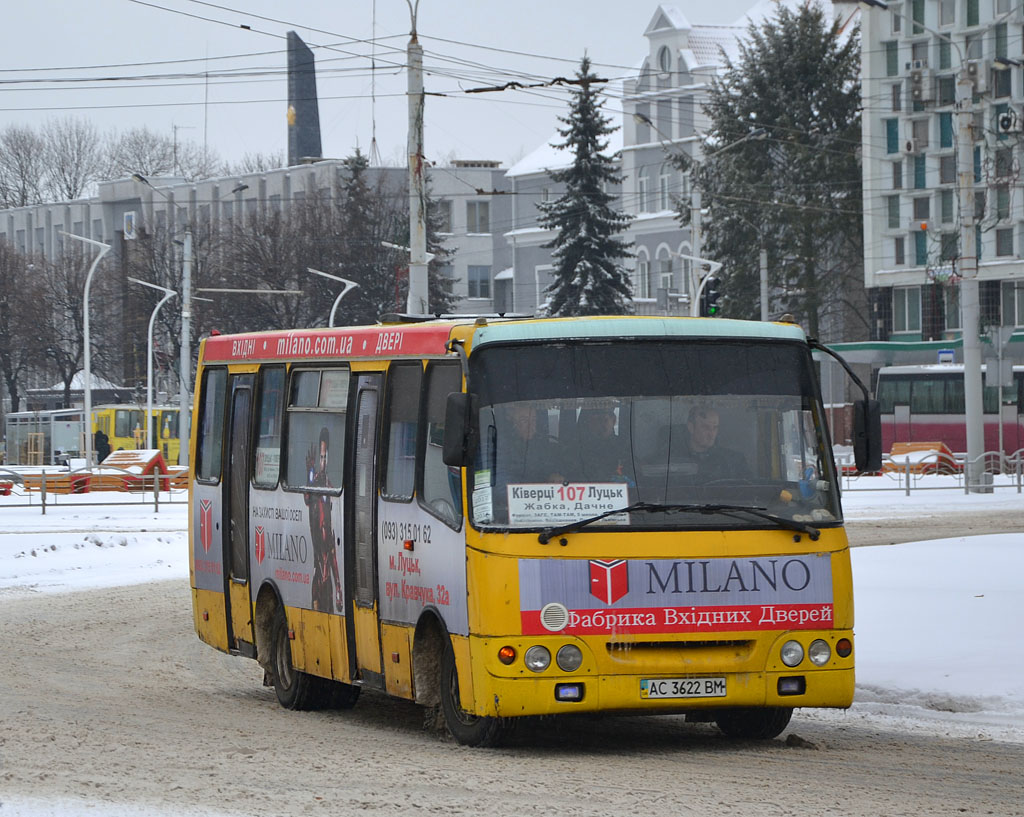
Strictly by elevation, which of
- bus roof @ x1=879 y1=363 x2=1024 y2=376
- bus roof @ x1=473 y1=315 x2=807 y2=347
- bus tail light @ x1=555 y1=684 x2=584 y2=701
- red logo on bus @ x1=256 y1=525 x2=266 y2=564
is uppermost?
bus roof @ x1=879 y1=363 x2=1024 y2=376

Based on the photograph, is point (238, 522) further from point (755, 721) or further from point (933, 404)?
point (933, 404)

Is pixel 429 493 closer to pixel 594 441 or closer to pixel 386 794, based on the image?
pixel 594 441

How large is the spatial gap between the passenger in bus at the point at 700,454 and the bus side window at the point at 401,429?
1.61 m

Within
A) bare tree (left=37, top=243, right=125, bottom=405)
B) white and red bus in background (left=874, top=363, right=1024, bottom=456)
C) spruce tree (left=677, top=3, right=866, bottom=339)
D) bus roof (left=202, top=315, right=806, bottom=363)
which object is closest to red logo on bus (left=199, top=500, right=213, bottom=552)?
bus roof (left=202, top=315, right=806, bottom=363)

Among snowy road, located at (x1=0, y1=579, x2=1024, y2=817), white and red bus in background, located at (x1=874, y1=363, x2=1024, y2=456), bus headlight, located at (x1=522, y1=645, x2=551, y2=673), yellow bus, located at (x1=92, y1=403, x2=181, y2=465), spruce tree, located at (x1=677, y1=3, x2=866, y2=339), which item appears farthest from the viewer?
spruce tree, located at (x1=677, y1=3, x2=866, y2=339)

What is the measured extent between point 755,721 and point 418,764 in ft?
7.38

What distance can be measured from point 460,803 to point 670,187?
86775 millimetres

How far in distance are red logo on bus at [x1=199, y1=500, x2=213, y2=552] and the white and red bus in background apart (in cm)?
4683

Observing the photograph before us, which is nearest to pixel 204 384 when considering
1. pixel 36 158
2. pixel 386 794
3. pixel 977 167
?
pixel 386 794

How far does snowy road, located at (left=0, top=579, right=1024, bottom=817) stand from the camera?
302 inches

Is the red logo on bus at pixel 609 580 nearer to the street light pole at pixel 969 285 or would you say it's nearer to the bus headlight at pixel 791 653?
the bus headlight at pixel 791 653

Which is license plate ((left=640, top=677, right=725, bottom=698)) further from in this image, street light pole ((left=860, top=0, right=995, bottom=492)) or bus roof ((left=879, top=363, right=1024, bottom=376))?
bus roof ((left=879, top=363, right=1024, bottom=376))

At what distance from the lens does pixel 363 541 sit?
1125 centimetres

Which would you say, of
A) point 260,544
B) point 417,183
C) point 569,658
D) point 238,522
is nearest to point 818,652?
point 569,658
